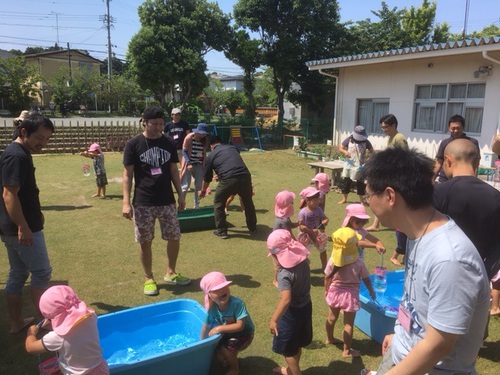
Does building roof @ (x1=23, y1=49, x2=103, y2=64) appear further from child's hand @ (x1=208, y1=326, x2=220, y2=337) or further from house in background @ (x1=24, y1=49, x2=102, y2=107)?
child's hand @ (x1=208, y1=326, x2=220, y2=337)

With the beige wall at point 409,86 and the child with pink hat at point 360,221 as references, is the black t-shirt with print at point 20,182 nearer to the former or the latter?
the child with pink hat at point 360,221

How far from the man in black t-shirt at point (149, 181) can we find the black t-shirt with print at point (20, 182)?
39.0 inches

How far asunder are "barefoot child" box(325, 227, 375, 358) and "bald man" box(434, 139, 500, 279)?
809 millimetres

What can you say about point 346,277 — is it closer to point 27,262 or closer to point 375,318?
point 375,318

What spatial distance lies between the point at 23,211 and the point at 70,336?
1567mm

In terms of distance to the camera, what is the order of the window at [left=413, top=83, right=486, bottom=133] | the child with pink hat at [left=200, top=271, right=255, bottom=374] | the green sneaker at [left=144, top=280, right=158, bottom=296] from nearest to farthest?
the child with pink hat at [left=200, top=271, right=255, bottom=374]
the green sneaker at [left=144, top=280, right=158, bottom=296]
the window at [left=413, top=83, right=486, bottom=133]

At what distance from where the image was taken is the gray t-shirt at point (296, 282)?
2.93 m

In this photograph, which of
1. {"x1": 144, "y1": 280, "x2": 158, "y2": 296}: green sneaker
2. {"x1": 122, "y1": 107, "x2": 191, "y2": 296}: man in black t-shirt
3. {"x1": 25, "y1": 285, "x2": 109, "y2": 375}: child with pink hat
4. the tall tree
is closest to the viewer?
{"x1": 25, "y1": 285, "x2": 109, "y2": 375}: child with pink hat

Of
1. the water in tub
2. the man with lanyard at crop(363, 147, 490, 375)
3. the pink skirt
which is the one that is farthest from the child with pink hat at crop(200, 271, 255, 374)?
the man with lanyard at crop(363, 147, 490, 375)

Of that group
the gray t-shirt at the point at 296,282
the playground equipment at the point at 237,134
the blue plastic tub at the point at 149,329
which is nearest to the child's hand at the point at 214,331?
the blue plastic tub at the point at 149,329

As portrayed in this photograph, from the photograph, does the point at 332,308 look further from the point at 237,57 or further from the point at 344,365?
the point at 237,57

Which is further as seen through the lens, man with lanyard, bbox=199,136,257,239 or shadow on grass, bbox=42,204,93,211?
shadow on grass, bbox=42,204,93,211

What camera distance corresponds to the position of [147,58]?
19.6m

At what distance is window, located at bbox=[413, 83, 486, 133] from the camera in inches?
440
